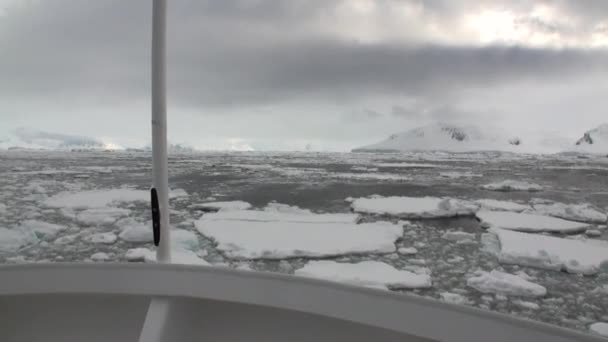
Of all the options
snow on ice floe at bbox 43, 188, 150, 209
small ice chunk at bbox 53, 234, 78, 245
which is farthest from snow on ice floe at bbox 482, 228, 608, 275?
snow on ice floe at bbox 43, 188, 150, 209

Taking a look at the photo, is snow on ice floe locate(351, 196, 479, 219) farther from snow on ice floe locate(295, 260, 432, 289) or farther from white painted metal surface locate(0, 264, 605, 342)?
white painted metal surface locate(0, 264, 605, 342)

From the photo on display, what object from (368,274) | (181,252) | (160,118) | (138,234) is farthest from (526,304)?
(138,234)

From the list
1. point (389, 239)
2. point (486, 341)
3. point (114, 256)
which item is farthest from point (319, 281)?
point (389, 239)

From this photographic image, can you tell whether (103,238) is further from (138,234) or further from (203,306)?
(203,306)

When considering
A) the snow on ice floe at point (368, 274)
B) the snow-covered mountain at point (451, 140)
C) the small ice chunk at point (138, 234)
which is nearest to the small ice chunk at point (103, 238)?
the small ice chunk at point (138, 234)

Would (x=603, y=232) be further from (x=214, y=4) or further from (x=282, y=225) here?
(x=214, y=4)

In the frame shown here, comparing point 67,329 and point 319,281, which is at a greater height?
point 319,281

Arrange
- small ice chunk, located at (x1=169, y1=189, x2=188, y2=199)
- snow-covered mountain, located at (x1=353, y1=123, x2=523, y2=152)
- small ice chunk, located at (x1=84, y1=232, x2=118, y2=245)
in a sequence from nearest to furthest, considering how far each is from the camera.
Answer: small ice chunk, located at (x1=84, y1=232, x2=118, y2=245) → small ice chunk, located at (x1=169, y1=189, x2=188, y2=199) → snow-covered mountain, located at (x1=353, y1=123, x2=523, y2=152)
